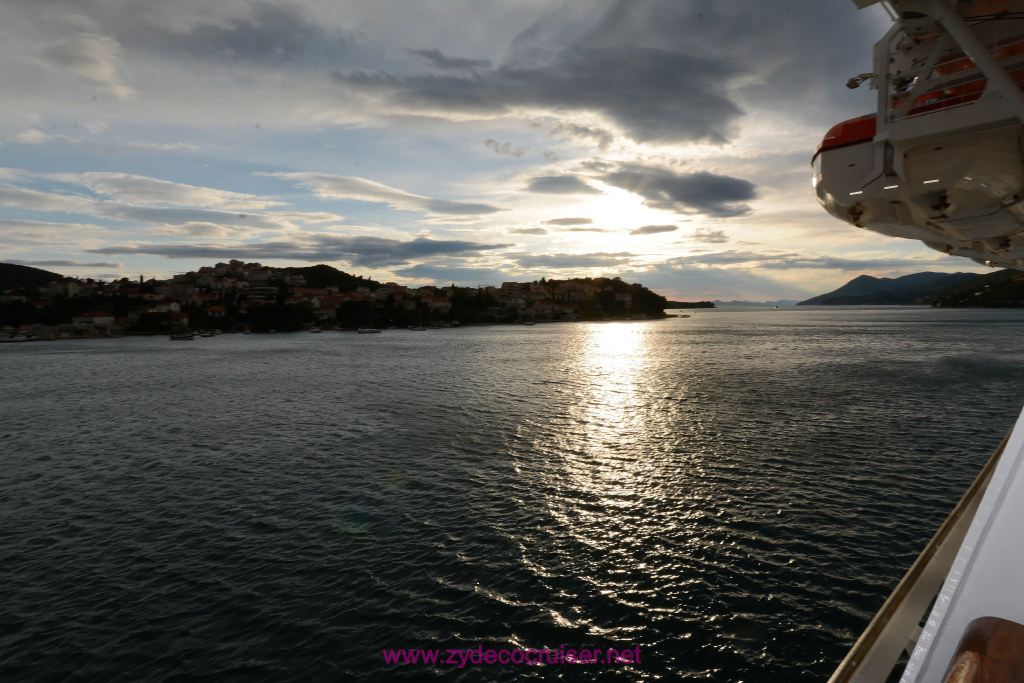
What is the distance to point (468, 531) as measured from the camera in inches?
624

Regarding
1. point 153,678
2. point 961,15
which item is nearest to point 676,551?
point 153,678

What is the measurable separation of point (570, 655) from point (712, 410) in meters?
28.0

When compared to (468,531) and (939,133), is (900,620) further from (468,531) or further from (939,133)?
(468,531)

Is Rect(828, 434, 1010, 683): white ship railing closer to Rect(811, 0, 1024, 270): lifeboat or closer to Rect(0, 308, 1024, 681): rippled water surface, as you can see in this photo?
Rect(0, 308, 1024, 681): rippled water surface

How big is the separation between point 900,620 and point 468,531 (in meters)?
12.9

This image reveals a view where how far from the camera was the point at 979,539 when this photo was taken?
120 inches

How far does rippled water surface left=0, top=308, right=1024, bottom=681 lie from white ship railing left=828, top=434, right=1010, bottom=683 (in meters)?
5.33

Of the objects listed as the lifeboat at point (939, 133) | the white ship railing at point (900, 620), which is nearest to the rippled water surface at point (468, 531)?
the white ship railing at point (900, 620)

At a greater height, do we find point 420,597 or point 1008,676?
point 1008,676

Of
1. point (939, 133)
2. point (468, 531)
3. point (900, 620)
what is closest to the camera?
point (900, 620)

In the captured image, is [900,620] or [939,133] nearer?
[900,620]

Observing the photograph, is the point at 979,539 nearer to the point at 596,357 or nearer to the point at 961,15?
the point at 961,15

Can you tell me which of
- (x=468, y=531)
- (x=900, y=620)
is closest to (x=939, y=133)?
(x=900, y=620)

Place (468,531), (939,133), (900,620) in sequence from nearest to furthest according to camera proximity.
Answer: (900,620) < (939,133) < (468,531)
